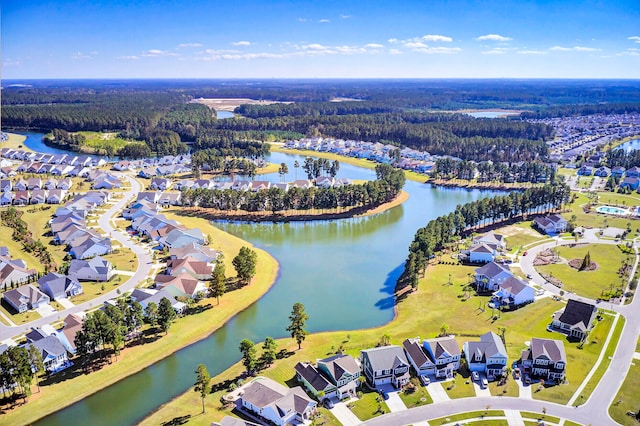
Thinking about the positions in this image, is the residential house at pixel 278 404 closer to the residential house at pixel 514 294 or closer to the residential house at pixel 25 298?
the residential house at pixel 514 294

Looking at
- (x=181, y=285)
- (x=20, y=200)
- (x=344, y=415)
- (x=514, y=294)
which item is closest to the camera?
(x=344, y=415)

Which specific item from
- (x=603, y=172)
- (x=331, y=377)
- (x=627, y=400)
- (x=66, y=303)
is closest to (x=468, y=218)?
(x=627, y=400)

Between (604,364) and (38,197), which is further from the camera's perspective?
(38,197)

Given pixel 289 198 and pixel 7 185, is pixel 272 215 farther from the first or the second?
pixel 7 185

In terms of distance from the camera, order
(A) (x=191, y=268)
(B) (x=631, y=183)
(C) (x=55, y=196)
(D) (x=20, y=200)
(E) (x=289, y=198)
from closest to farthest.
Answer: (A) (x=191, y=268) < (E) (x=289, y=198) < (D) (x=20, y=200) < (C) (x=55, y=196) < (B) (x=631, y=183)

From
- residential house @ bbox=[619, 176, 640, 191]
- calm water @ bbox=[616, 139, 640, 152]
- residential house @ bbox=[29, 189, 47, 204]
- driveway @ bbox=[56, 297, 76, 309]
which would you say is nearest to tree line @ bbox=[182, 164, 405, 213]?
residential house @ bbox=[29, 189, 47, 204]

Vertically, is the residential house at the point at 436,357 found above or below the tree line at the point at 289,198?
below

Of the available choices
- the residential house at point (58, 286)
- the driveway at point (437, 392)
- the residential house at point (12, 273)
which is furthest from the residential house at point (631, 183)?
the residential house at point (12, 273)
